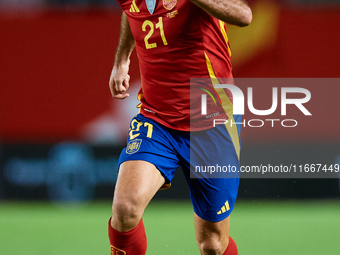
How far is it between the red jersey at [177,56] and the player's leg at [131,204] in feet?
1.15

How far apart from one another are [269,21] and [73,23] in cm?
199

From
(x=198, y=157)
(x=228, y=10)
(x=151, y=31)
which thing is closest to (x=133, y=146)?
(x=198, y=157)

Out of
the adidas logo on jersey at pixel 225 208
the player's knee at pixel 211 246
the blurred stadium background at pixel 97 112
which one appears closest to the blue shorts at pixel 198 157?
the adidas logo on jersey at pixel 225 208

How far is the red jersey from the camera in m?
2.61

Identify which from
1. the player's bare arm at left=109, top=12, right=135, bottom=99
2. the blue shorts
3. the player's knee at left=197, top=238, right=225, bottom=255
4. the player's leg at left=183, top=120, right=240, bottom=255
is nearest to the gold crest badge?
the blue shorts

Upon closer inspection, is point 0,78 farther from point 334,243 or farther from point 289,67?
point 334,243

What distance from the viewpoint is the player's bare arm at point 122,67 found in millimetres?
3018

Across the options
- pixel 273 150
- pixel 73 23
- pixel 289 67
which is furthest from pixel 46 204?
pixel 289 67

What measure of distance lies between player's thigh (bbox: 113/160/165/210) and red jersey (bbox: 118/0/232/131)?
1.03ft

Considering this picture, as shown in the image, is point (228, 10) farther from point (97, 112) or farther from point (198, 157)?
point (97, 112)

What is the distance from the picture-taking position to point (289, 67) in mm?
5367

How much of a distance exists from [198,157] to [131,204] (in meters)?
0.56

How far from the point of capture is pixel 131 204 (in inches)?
91.7

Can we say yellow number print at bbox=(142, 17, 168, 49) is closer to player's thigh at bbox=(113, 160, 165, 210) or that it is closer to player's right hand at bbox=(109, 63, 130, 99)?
player's right hand at bbox=(109, 63, 130, 99)
